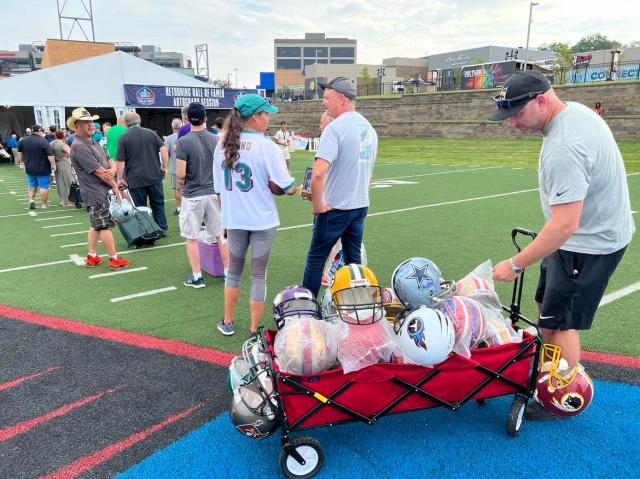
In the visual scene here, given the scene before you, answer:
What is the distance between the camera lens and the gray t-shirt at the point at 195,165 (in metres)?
5.18

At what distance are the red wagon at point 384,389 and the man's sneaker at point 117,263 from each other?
4267 mm

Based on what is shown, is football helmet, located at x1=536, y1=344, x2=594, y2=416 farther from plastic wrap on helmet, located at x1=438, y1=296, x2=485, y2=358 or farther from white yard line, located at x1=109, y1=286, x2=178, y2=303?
white yard line, located at x1=109, y1=286, x2=178, y2=303

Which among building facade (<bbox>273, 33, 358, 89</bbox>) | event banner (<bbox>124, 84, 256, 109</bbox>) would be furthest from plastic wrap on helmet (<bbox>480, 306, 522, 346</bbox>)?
building facade (<bbox>273, 33, 358, 89</bbox>)

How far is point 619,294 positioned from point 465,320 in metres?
3.21

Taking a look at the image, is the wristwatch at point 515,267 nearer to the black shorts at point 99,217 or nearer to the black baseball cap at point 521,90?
the black baseball cap at point 521,90

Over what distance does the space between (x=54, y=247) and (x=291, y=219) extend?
165 inches

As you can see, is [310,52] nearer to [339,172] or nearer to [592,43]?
[592,43]

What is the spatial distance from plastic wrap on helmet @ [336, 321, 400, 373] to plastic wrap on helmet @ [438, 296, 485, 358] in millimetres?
356

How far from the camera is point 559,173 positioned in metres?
2.36

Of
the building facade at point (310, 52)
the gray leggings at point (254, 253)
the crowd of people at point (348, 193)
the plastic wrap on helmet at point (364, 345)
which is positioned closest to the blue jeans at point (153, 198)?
the crowd of people at point (348, 193)

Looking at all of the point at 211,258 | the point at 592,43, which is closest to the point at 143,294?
the point at 211,258

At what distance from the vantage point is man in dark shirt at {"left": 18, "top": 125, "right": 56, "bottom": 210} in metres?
11.2

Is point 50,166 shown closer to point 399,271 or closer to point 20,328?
point 20,328

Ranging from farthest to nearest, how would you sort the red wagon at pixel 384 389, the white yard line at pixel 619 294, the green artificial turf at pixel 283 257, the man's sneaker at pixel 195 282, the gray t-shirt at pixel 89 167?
1. the gray t-shirt at pixel 89 167
2. the man's sneaker at pixel 195 282
3. the white yard line at pixel 619 294
4. the green artificial turf at pixel 283 257
5. the red wagon at pixel 384 389
